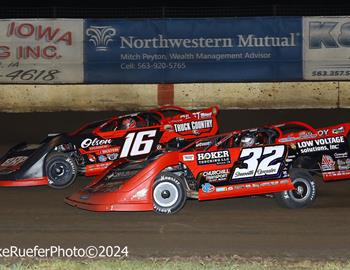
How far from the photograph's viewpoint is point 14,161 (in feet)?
39.4

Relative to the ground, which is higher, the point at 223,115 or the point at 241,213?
the point at 223,115

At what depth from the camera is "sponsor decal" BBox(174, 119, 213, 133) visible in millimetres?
12977

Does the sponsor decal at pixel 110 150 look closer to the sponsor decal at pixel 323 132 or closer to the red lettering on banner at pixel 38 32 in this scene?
the sponsor decal at pixel 323 132

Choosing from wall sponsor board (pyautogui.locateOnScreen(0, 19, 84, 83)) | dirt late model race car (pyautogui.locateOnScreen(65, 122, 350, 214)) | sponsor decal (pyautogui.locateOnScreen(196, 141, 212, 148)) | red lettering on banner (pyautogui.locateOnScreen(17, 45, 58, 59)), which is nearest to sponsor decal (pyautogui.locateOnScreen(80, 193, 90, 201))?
dirt late model race car (pyautogui.locateOnScreen(65, 122, 350, 214))

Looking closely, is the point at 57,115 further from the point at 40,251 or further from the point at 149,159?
the point at 40,251

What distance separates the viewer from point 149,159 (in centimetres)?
999

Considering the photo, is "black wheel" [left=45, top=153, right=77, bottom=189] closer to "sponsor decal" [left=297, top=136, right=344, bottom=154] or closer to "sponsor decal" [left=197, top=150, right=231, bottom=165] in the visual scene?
"sponsor decal" [left=197, top=150, right=231, bottom=165]

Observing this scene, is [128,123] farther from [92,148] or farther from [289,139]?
[289,139]

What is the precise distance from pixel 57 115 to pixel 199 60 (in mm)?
3724

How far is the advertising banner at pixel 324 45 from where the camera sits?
18.4m

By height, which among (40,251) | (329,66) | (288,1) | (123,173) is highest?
(288,1)

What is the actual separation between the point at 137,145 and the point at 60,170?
133cm

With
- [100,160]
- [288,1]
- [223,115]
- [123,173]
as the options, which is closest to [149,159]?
[123,173]

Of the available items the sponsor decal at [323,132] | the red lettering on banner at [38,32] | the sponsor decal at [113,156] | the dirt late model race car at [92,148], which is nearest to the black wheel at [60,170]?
the dirt late model race car at [92,148]
